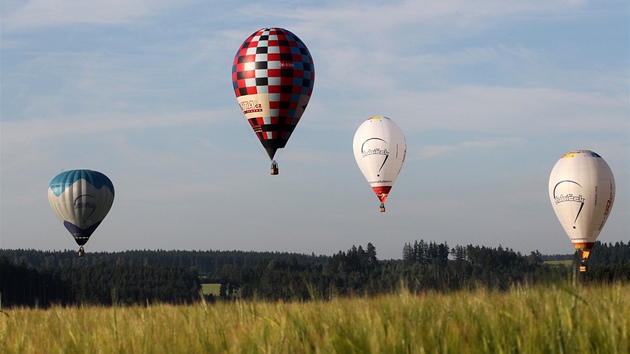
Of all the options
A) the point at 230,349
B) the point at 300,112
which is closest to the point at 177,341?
the point at 230,349

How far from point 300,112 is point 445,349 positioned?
35.3m

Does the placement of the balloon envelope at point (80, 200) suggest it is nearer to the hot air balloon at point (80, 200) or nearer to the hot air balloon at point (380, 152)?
the hot air balloon at point (80, 200)

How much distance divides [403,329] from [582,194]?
155 ft

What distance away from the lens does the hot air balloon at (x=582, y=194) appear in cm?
5150

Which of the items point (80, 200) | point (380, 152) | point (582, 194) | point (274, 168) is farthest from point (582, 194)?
point (80, 200)

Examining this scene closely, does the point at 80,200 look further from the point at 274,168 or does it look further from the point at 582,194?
the point at 582,194

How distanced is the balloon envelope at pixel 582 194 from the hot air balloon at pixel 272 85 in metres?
19.9

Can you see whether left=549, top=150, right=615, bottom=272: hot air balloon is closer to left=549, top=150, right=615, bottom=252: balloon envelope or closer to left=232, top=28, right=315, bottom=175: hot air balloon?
left=549, top=150, right=615, bottom=252: balloon envelope

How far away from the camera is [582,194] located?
51406 millimetres

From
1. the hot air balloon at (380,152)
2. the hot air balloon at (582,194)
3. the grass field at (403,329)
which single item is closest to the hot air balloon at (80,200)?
the hot air balloon at (380,152)

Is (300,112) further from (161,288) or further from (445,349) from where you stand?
(161,288)

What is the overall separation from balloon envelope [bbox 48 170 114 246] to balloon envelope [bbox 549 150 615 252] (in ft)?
106

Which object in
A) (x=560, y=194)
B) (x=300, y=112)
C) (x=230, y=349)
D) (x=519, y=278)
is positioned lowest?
(x=230, y=349)

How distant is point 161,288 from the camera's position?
541 feet
